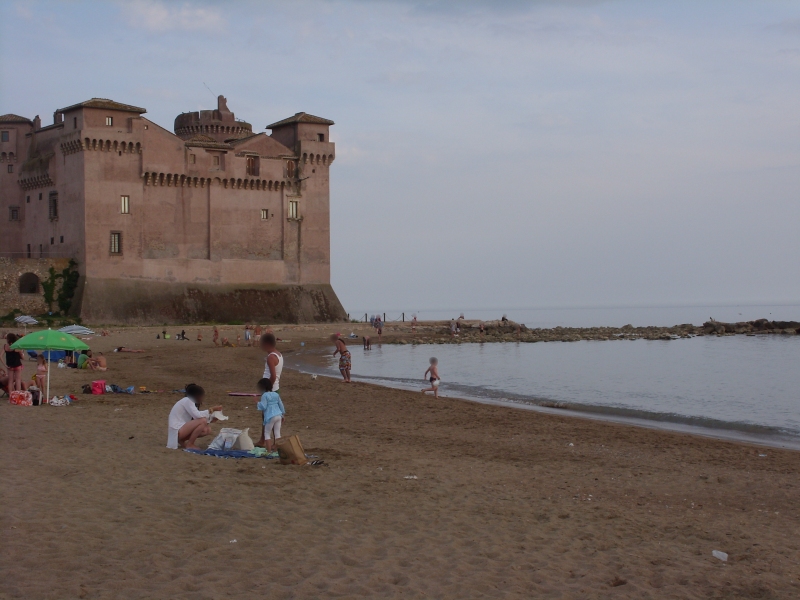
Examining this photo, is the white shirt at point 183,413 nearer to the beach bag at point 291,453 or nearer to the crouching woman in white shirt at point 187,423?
the crouching woman in white shirt at point 187,423

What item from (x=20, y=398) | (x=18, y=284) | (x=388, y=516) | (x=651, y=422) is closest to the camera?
(x=388, y=516)

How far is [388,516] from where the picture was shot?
7.81m

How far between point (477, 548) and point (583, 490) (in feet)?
9.84

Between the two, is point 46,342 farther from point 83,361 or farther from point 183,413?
point 83,361

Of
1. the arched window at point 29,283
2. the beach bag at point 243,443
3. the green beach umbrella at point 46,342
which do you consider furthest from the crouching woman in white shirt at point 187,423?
the arched window at point 29,283

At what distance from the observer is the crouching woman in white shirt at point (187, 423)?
10.6 m

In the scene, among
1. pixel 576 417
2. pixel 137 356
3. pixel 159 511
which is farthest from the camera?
pixel 137 356

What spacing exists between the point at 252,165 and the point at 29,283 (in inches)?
569

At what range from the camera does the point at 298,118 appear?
172ft

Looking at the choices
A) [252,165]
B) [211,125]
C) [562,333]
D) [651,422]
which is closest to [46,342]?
[651,422]

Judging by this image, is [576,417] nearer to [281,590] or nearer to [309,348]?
[281,590]

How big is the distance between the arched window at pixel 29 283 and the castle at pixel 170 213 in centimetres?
209

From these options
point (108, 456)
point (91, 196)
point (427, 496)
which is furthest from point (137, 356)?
point (427, 496)

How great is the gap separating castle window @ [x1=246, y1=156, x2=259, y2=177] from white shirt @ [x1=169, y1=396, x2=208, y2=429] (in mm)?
41626
